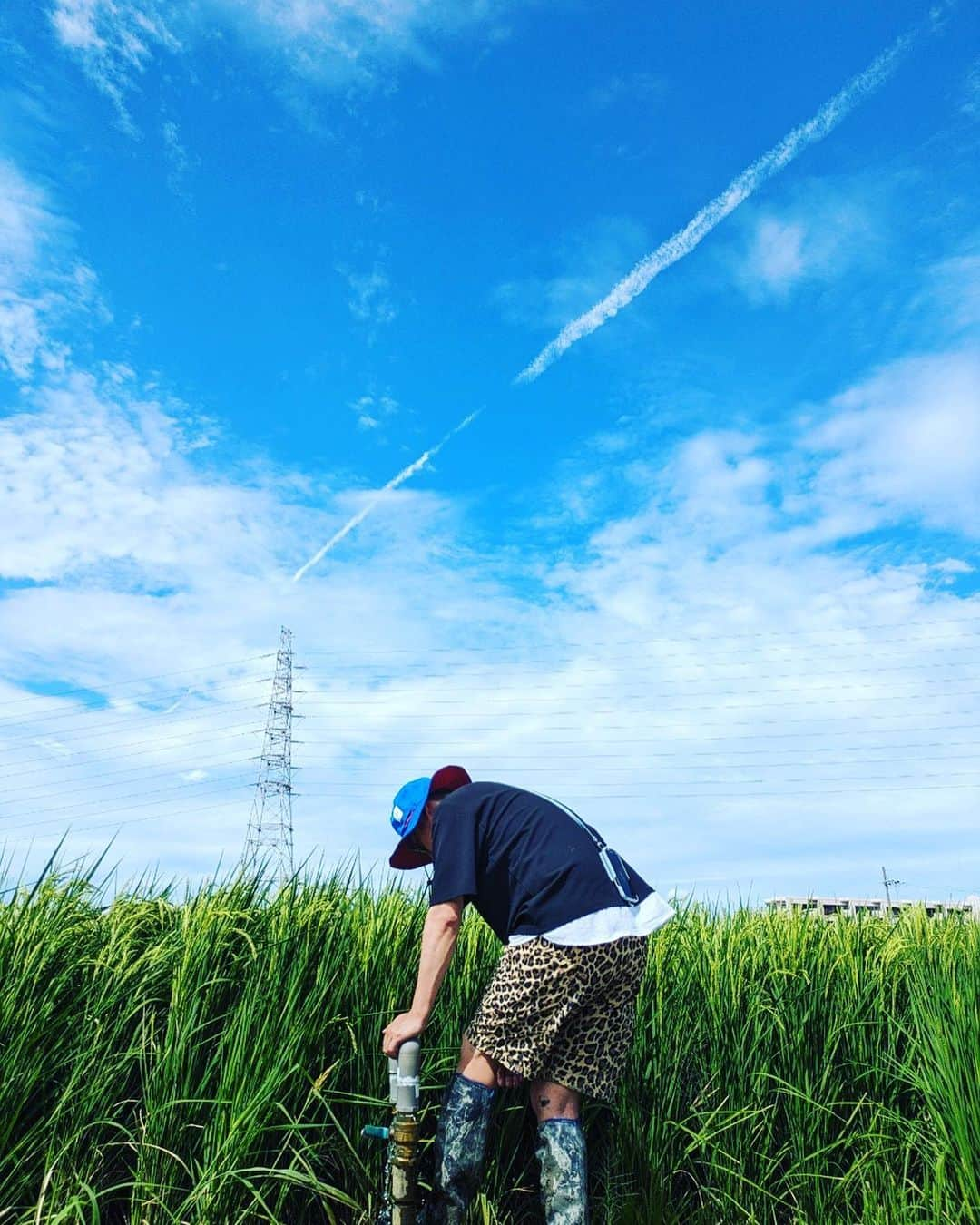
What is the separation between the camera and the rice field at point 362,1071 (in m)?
3.51

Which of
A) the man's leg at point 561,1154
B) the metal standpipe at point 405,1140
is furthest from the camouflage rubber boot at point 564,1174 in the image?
the metal standpipe at point 405,1140

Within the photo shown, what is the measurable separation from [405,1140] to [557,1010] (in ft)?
1.98

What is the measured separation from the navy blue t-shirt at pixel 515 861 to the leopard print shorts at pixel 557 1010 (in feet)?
0.36

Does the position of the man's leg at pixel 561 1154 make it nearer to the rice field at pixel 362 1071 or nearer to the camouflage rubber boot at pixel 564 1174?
the camouflage rubber boot at pixel 564 1174

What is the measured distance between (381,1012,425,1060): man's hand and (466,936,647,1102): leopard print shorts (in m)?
0.25

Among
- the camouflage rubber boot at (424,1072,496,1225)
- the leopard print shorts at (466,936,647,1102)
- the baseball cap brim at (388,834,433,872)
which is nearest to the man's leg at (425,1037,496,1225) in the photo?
the camouflage rubber boot at (424,1072,496,1225)

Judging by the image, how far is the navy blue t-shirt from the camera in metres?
3.31

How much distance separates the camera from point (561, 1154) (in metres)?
3.32

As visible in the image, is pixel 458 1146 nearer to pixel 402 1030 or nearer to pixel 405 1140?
pixel 405 1140

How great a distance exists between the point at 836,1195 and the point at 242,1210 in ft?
8.76

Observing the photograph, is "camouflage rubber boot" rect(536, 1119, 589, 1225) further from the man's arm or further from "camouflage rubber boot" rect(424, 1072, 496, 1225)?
the man's arm

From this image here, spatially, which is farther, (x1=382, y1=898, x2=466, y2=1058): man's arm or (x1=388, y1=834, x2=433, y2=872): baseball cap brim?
(x1=388, y1=834, x2=433, y2=872): baseball cap brim

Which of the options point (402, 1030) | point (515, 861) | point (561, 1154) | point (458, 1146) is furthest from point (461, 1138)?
point (515, 861)

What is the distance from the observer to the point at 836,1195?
462cm
